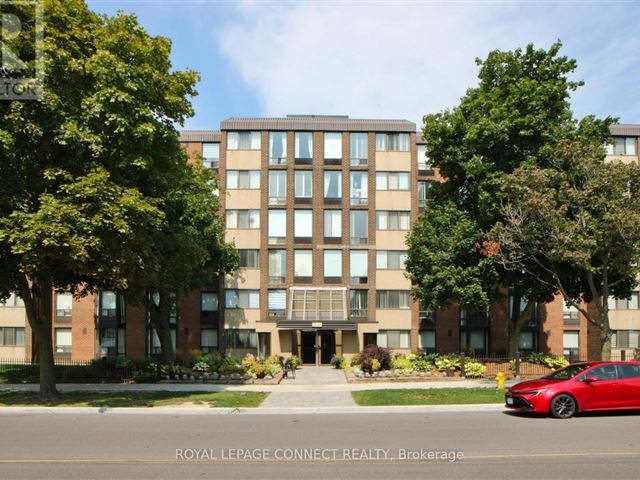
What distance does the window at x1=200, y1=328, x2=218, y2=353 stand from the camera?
128ft

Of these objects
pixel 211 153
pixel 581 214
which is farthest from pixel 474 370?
pixel 211 153

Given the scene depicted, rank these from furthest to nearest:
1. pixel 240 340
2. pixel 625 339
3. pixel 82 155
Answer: pixel 625 339 → pixel 240 340 → pixel 82 155

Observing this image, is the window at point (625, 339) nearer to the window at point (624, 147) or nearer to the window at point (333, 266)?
the window at point (624, 147)

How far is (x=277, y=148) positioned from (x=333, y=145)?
12.4ft

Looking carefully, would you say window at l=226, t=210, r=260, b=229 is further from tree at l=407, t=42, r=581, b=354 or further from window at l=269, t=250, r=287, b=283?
tree at l=407, t=42, r=581, b=354

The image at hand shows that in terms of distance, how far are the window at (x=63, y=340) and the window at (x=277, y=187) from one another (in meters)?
16.0

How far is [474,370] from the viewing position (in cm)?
2414

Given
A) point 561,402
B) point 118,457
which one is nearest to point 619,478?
point 561,402

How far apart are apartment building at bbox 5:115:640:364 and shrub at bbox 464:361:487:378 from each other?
1388 cm

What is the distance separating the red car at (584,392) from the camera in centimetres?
1375

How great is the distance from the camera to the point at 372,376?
24.5 meters

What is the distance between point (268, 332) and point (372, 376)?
14668 millimetres

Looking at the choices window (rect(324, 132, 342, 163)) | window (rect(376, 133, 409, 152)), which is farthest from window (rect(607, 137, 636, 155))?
window (rect(324, 132, 342, 163))

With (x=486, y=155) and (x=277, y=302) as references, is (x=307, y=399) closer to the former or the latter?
(x=486, y=155)
